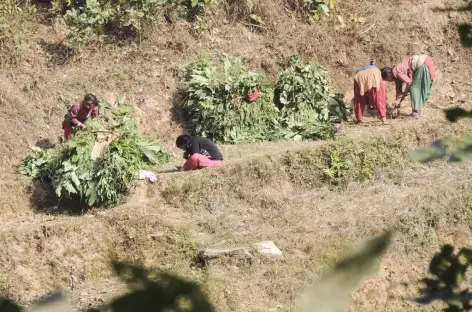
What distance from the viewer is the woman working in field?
990 centimetres

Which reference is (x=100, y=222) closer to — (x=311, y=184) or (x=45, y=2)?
(x=311, y=184)

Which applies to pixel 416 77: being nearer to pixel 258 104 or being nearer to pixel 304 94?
pixel 304 94

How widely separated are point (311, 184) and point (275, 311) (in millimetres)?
2801

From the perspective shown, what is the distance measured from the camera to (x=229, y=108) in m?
9.57

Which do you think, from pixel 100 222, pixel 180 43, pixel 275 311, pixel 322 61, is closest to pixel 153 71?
pixel 180 43

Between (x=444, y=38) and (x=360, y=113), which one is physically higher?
(x=444, y=38)

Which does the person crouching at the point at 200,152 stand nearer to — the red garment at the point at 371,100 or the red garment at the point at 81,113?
the red garment at the point at 81,113

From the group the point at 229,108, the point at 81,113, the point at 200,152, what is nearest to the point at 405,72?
the point at 229,108

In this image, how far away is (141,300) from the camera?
1175mm

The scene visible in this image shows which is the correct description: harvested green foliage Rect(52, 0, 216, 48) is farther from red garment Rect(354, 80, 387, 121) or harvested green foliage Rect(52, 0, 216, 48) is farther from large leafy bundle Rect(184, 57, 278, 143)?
red garment Rect(354, 80, 387, 121)

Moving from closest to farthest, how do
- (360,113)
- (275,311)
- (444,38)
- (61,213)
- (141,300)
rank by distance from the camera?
(141,300)
(275,311)
(61,213)
(360,113)
(444,38)

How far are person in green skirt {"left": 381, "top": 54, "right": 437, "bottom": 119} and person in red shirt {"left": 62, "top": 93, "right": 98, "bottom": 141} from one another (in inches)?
167

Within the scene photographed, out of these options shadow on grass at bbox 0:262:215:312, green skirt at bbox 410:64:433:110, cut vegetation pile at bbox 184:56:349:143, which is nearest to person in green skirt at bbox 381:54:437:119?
green skirt at bbox 410:64:433:110

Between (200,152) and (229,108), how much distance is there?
1.35 m
